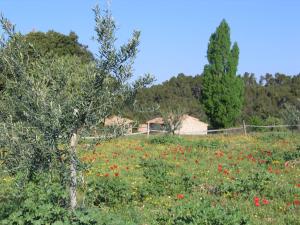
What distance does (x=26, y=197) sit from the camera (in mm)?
5875

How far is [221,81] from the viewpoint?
50.5 m

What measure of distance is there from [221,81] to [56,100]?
46023mm

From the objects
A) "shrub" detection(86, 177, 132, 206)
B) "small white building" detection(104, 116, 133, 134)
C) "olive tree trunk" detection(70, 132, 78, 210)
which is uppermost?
"small white building" detection(104, 116, 133, 134)

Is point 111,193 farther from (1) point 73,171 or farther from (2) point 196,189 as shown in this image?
(1) point 73,171

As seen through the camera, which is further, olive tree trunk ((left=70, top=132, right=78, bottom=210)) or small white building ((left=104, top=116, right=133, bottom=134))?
small white building ((left=104, top=116, right=133, bottom=134))

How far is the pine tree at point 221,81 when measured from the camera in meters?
49.6

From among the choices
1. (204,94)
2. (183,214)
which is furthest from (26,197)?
(204,94)

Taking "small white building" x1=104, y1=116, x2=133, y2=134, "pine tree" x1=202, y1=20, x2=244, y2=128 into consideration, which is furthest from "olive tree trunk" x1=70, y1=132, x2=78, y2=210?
"pine tree" x1=202, y1=20, x2=244, y2=128

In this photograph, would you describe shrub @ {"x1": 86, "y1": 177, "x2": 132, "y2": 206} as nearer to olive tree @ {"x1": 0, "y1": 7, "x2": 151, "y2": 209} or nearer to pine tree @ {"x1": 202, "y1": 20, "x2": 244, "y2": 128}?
olive tree @ {"x1": 0, "y1": 7, "x2": 151, "y2": 209}

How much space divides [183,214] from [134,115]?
1501 millimetres

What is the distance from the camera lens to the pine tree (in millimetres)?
49562

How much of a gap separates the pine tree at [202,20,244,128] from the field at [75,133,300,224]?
3299 centimetres

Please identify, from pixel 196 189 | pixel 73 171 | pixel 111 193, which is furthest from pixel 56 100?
pixel 196 189

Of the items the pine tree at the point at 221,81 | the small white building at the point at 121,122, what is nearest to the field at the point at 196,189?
the small white building at the point at 121,122
